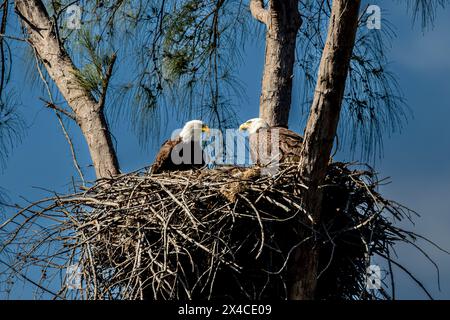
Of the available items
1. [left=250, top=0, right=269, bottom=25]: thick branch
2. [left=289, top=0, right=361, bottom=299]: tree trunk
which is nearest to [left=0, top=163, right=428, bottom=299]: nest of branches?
[left=289, top=0, right=361, bottom=299]: tree trunk

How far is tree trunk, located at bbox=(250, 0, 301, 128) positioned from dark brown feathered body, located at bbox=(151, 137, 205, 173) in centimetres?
49

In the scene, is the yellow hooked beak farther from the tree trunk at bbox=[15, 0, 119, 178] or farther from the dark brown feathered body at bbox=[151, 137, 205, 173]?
the tree trunk at bbox=[15, 0, 119, 178]

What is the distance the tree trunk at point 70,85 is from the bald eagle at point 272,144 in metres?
0.85

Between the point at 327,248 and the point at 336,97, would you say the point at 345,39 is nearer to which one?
the point at 336,97

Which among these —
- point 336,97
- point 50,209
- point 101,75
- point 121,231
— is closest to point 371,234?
Result: point 336,97

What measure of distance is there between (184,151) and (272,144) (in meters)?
0.80

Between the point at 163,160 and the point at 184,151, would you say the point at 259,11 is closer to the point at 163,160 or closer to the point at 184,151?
the point at 184,151

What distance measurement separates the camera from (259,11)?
5895mm

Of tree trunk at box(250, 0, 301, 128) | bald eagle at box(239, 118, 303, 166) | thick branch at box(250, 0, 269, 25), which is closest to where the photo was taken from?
bald eagle at box(239, 118, 303, 166)

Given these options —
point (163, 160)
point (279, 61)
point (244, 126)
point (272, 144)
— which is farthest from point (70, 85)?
point (272, 144)

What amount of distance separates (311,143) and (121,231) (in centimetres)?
111

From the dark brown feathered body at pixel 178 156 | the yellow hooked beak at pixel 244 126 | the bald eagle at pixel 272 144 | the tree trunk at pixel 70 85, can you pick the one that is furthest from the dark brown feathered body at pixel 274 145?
the tree trunk at pixel 70 85

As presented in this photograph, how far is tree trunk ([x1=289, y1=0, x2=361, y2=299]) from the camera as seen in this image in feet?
13.3
